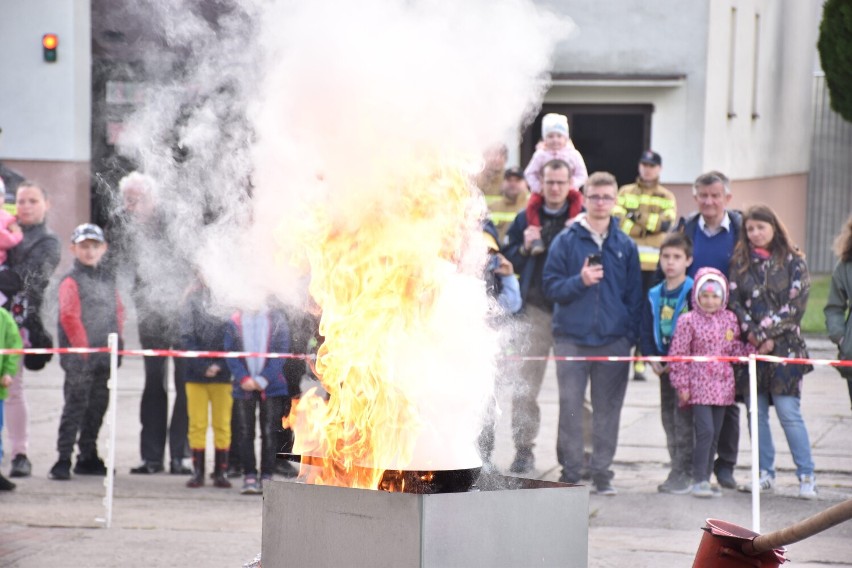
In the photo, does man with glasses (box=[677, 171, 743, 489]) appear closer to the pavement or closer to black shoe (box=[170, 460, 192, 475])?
the pavement

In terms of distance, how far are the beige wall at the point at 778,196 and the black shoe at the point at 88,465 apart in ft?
38.6

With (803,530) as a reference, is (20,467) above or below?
below

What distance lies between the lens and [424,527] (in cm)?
433

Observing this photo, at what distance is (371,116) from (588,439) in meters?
5.04

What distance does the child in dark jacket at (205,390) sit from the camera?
8.96 meters

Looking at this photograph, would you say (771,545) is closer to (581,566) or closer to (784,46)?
(581,566)

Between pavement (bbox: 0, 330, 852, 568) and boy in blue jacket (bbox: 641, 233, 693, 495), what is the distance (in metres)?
0.25

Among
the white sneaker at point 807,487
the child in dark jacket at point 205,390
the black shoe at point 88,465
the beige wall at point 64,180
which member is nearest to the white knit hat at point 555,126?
the child in dark jacket at point 205,390

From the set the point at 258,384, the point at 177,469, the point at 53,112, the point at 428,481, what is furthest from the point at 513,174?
the point at 53,112

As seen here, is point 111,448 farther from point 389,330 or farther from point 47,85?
point 47,85

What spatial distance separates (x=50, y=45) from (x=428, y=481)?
46.4 feet

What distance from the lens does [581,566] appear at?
470cm

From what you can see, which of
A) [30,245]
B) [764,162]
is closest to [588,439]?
[30,245]

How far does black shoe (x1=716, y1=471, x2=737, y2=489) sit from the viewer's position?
895cm
